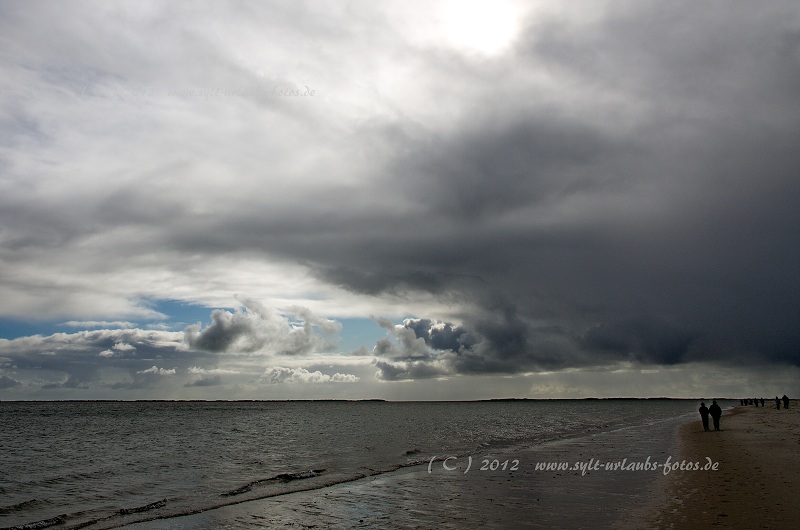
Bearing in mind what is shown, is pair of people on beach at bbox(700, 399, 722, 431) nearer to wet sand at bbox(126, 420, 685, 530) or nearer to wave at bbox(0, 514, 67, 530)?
wet sand at bbox(126, 420, 685, 530)

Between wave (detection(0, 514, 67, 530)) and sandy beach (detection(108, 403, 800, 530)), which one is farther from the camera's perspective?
wave (detection(0, 514, 67, 530))

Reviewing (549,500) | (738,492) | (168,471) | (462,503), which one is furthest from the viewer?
(168,471)

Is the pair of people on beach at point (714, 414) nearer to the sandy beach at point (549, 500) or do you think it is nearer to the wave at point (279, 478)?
the sandy beach at point (549, 500)

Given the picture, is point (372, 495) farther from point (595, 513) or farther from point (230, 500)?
point (595, 513)

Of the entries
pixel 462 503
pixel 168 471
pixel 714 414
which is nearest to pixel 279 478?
pixel 168 471

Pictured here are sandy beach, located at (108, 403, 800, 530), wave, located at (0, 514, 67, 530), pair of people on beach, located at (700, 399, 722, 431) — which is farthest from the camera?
pair of people on beach, located at (700, 399, 722, 431)

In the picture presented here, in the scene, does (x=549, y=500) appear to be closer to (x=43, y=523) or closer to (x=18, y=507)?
(x=43, y=523)

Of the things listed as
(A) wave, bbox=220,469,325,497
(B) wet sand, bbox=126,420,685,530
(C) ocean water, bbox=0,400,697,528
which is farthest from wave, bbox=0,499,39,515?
(B) wet sand, bbox=126,420,685,530

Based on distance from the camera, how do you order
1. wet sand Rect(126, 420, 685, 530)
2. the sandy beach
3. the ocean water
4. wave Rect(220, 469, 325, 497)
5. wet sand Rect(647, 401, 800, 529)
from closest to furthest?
1. wet sand Rect(647, 401, 800, 529)
2. the sandy beach
3. wet sand Rect(126, 420, 685, 530)
4. the ocean water
5. wave Rect(220, 469, 325, 497)

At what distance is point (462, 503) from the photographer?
2022 cm

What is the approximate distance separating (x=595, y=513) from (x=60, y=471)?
1419 inches

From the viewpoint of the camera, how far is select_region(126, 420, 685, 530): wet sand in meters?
17.2

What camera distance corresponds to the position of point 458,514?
18.3 m

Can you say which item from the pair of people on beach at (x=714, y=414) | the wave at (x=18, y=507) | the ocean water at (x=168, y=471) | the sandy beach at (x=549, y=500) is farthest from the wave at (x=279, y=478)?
the pair of people on beach at (x=714, y=414)
